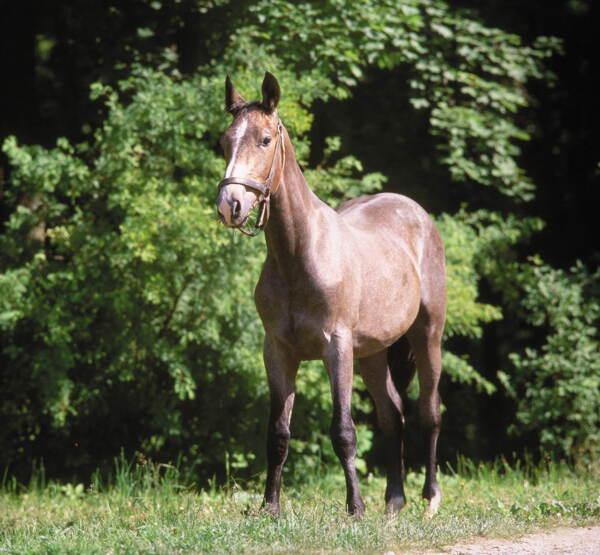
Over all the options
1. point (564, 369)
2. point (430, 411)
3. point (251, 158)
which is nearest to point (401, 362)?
point (430, 411)

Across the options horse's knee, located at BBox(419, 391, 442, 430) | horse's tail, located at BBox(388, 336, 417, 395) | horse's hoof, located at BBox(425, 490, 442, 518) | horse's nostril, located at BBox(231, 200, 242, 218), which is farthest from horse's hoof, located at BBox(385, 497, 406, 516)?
horse's nostril, located at BBox(231, 200, 242, 218)

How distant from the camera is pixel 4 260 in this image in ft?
26.8

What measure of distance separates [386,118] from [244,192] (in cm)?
658

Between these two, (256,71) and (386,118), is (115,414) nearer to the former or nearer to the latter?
(256,71)

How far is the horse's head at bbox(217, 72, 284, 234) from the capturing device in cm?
438

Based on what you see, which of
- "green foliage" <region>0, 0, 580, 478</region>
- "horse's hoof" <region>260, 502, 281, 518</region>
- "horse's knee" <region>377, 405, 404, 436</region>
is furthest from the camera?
"green foliage" <region>0, 0, 580, 478</region>

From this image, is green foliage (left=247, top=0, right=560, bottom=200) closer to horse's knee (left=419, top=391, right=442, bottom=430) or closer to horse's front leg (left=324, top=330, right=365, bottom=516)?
horse's knee (left=419, top=391, right=442, bottom=430)

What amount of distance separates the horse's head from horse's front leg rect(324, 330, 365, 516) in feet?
2.76

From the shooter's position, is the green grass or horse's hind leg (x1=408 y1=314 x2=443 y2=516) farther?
horse's hind leg (x1=408 y1=314 x2=443 y2=516)

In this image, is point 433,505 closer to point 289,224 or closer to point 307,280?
point 307,280

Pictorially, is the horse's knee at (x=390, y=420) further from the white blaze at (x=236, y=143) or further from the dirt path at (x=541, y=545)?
the white blaze at (x=236, y=143)

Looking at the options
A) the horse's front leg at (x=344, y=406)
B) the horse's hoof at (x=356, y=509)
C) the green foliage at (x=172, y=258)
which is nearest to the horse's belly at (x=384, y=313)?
the horse's front leg at (x=344, y=406)

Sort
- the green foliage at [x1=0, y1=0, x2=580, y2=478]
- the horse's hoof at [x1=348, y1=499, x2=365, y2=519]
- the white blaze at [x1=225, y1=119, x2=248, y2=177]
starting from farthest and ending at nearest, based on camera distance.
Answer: the green foliage at [x1=0, y1=0, x2=580, y2=478] → the horse's hoof at [x1=348, y1=499, x2=365, y2=519] → the white blaze at [x1=225, y1=119, x2=248, y2=177]

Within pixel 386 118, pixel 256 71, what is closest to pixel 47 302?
pixel 256 71
